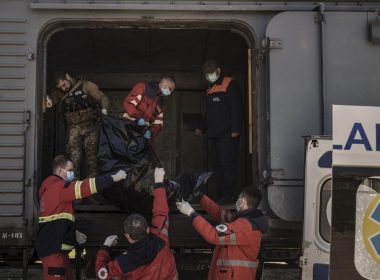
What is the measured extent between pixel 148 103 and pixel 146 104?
0.02 m

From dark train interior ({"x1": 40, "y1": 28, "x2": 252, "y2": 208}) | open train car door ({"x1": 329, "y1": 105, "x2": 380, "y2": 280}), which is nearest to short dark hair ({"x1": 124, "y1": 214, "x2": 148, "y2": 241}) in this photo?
open train car door ({"x1": 329, "y1": 105, "x2": 380, "y2": 280})

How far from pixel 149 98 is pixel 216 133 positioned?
2.83 ft

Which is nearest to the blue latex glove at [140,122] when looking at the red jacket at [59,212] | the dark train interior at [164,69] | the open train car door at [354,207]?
the red jacket at [59,212]

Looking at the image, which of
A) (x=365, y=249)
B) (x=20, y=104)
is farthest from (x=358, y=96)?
(x=20, y=104)

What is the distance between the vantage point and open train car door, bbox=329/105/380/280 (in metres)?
3.05

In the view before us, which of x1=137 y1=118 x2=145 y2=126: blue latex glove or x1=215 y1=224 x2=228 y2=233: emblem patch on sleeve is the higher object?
x1=137 y1=118 x2=145 y2=126: blue latex glove

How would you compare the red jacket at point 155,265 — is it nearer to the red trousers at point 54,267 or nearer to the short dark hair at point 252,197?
the red trousers at point 54,267

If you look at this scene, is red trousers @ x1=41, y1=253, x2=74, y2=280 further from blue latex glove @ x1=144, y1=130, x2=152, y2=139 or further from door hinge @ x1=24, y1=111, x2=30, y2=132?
blue latex glove @ x1=144, y1=130, x2=152, y2=139

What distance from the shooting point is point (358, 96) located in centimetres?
474

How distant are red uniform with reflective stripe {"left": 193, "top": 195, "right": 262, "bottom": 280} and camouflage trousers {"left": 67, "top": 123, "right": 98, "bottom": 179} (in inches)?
89.3

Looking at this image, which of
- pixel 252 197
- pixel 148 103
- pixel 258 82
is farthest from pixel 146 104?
pixel 252 197

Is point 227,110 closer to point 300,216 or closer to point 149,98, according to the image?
point 149,98

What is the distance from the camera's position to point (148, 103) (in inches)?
222

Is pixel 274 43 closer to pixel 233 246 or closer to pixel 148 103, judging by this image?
pixel 148 103
